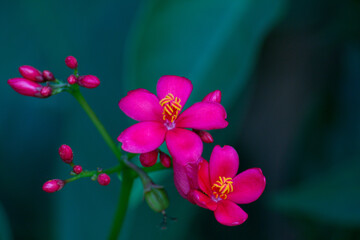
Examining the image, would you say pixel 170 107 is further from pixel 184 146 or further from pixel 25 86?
pixel 25 86

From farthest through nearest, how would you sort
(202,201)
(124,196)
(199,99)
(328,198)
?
(328,198)
(199,99)
(124,196)
(202,201)

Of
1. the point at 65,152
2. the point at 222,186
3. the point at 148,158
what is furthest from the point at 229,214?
the point at 65,152

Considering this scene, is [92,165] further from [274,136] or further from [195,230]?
[274,136]

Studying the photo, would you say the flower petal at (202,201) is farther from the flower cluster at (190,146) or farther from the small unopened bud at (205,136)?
the small unopened bud at (205,136)

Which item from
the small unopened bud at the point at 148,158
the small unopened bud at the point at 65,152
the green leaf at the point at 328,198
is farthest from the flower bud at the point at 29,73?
the green leaf at the point at 328,198

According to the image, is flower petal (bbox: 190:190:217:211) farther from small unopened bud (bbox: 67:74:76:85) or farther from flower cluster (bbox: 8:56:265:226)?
small unopened bud (bbox: 67:74:76:85)

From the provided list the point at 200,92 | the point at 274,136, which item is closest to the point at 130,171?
the point at 200,92
